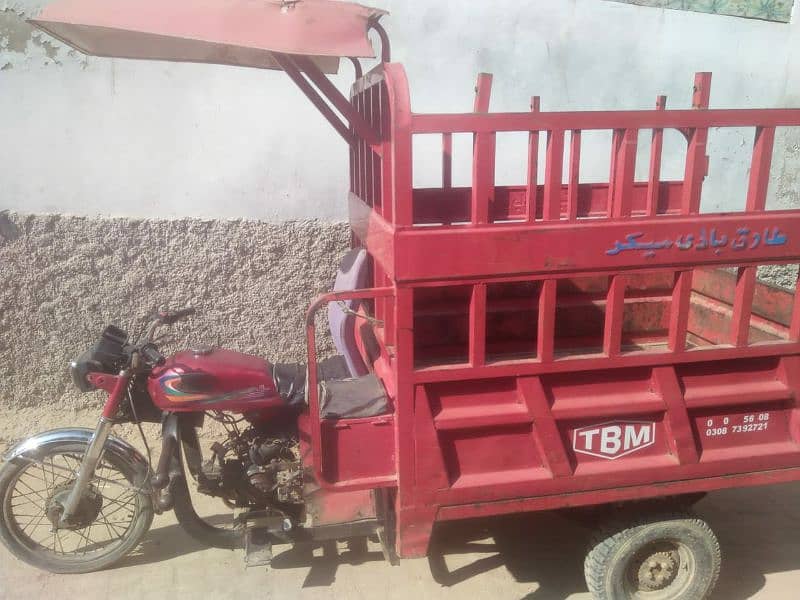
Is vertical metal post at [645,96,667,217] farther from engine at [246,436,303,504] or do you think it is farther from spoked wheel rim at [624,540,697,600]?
engine at [246,436,303,504]

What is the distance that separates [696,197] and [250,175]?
2932 millimetres

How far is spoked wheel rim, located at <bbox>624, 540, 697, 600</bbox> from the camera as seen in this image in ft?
9.44

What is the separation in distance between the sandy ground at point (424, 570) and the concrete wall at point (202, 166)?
5.18 ft

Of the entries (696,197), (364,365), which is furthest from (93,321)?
(696,197)

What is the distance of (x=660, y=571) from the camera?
2.90 metres

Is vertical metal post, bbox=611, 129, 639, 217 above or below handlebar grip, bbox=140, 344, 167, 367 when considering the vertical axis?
above

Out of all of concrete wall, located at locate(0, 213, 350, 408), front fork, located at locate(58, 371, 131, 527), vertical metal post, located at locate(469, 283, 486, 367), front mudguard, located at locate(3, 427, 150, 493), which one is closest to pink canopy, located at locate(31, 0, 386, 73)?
vertical metal post, located at locate(469, 283, 486, 367)

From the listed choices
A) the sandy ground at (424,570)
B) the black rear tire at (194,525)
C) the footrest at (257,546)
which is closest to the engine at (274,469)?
the footrest at (257,546)

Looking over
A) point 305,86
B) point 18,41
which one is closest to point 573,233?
point 305,86

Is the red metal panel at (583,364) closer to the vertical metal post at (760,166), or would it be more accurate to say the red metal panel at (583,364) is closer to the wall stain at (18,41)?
the vertical metal post at (760,166)

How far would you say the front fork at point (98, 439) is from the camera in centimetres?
288

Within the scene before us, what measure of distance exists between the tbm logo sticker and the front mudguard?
1.88 meters

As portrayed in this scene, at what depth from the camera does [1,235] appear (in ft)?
14.4

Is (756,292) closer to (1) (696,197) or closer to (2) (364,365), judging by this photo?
(1) (696,197)
